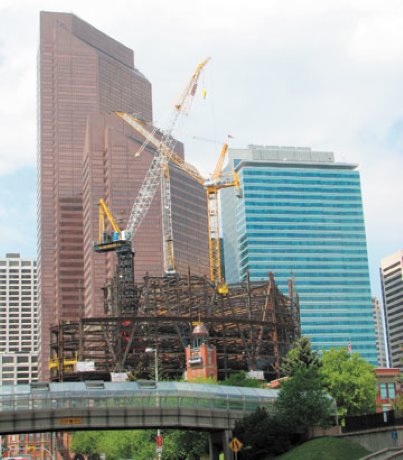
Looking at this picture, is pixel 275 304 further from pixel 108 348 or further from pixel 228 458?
pixel 228 458

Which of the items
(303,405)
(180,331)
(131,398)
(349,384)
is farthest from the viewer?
(180,331)

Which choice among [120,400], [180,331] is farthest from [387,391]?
[120,400]

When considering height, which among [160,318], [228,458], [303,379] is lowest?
[228,458]

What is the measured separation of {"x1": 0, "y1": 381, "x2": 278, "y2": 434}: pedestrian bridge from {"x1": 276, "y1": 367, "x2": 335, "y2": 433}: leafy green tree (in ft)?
14.1

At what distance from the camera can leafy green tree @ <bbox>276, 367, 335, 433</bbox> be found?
7844 cm

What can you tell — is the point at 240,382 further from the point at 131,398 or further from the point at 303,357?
the point at 131,398

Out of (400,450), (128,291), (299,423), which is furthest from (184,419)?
(128,291)

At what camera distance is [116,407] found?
74438 millimetres

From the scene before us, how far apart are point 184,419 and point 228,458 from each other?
5.44m

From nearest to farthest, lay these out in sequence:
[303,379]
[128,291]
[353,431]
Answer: [353,431] → [303,379] → [128,291]

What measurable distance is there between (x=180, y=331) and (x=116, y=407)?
272ft

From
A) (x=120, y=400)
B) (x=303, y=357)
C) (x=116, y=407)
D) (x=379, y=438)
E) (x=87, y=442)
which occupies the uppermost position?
(x=303, y=357)

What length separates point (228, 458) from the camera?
2990 inches

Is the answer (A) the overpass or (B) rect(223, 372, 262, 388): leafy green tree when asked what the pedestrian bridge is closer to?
(A) the overpass
